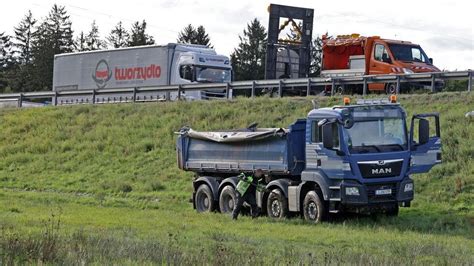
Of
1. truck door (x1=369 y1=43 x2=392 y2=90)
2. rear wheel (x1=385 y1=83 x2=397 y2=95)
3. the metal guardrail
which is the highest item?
truck door (x1=369 y1=43 x2=392 y2=90)

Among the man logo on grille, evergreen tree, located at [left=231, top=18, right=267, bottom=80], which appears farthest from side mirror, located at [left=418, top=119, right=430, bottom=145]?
evergreen tree, located at [left=231, top=18, right=267, bottom=80]

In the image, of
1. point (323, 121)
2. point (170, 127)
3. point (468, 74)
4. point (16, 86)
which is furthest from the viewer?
point (16, 86)

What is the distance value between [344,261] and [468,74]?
20.0 meters

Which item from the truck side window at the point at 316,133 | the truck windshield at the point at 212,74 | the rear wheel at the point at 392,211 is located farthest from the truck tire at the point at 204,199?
the truck windshield at the point at 212,74

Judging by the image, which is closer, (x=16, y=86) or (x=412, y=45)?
(x=412, y=45)

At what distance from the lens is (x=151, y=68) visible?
4631 centimetres

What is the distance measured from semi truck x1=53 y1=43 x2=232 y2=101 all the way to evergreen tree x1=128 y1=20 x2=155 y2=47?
43.4m

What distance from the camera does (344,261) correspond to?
10.4m

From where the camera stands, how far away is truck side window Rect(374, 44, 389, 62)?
1384 inches

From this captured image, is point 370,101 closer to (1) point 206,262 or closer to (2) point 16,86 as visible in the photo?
(1) point 206,262

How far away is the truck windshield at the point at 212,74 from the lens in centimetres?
4434

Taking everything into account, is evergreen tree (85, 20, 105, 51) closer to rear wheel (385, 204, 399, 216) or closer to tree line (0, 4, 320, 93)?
tree line (0, 4, 320, 93)

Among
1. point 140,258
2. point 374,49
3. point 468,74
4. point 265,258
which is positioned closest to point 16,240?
point 140,258

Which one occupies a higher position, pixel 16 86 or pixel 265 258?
pixel 16 86
